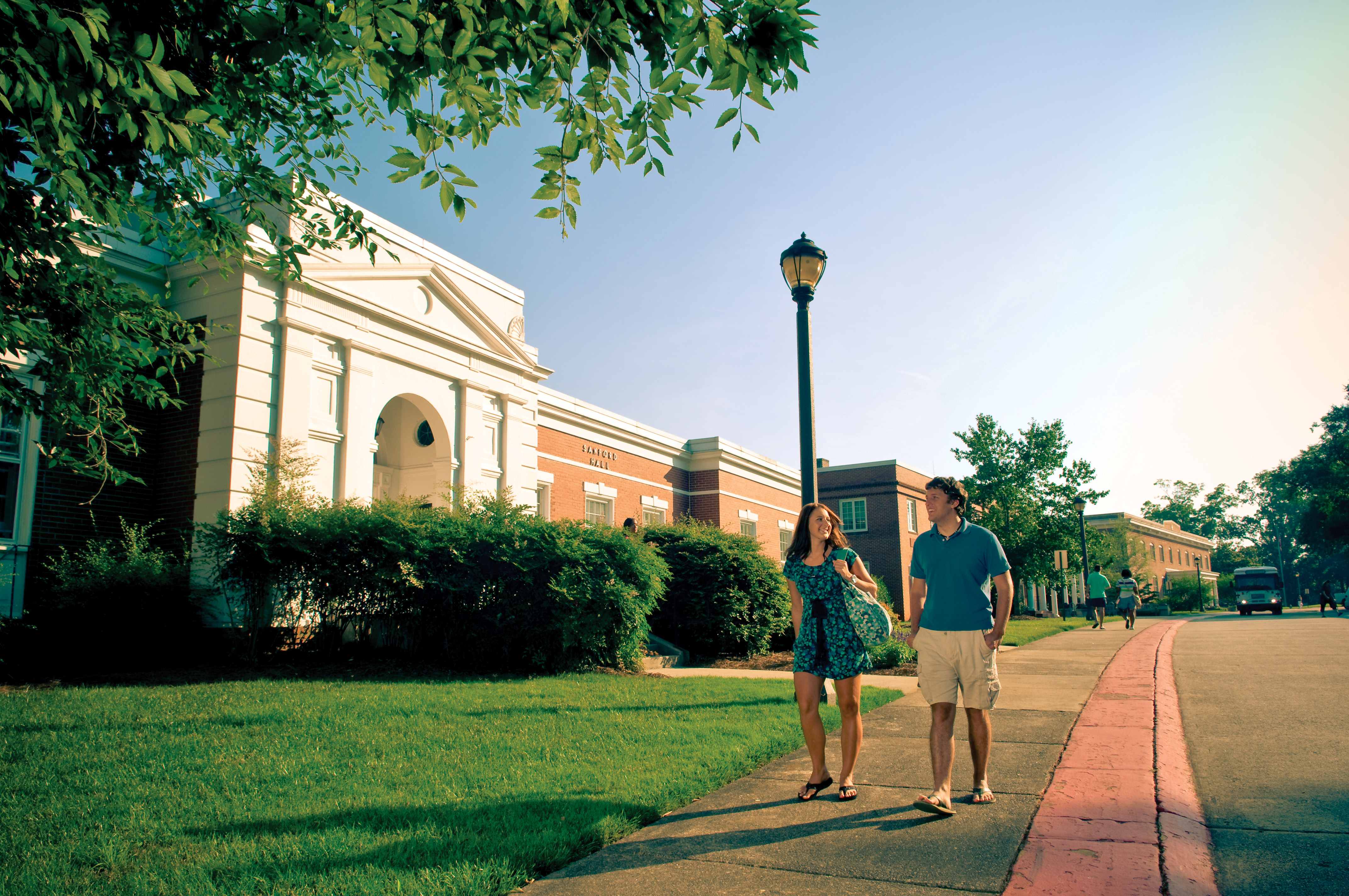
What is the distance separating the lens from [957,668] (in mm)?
4871

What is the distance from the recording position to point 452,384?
17156mm

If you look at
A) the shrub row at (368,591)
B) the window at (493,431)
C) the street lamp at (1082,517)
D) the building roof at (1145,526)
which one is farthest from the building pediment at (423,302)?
the building roof at (1145,526)

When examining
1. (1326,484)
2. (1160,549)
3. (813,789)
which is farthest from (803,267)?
(1160,549)

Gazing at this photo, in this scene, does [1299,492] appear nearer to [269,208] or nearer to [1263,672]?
[1263,672]

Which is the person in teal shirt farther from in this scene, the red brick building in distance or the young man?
the young man

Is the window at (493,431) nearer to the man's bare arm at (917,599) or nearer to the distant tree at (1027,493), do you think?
the man's bare arm at (917,599)

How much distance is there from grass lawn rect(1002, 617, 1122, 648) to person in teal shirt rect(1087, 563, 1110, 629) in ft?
2.56

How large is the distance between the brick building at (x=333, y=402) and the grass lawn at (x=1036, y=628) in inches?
227

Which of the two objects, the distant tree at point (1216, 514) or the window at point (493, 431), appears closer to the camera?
the window at point (493, 431)

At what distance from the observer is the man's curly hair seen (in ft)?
16.8

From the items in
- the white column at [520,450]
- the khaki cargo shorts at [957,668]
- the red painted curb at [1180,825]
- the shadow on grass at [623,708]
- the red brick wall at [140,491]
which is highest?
the white column at [520,450]

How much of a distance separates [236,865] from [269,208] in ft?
42.5

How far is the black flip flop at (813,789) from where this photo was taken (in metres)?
4.95

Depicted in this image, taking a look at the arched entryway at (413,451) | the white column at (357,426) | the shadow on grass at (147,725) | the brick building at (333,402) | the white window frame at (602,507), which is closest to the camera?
the shadow on grass at (147,725)
